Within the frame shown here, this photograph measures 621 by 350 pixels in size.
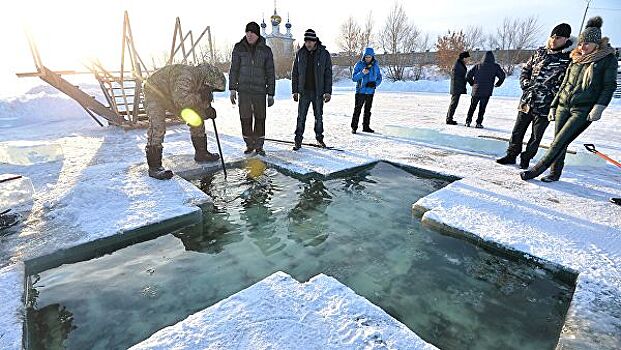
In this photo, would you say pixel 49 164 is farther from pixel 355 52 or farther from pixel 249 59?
pixel 355 52

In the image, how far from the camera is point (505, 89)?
19.8m

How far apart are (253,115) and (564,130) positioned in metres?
3.90

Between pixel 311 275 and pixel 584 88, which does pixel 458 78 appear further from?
pixel 311 275

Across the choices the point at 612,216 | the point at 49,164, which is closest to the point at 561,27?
the point at 612,216

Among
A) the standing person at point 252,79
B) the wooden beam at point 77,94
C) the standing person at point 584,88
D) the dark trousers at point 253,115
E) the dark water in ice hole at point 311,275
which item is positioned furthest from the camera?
the wooden beam at point 77,94

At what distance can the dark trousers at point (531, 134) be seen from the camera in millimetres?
3898

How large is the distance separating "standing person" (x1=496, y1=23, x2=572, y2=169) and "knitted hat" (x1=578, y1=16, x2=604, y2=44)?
1.02 ft

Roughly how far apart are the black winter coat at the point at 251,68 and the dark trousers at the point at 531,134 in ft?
11.0

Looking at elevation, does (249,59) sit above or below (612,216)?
above

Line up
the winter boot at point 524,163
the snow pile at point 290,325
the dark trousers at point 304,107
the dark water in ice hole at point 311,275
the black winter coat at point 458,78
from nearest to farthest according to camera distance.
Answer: the snow pile at point 290,325, the dark water in ice hole at point 311,275, the winter boot at point 524,163, the dark trousers at point 304,107, the black winter coat at point 458,78

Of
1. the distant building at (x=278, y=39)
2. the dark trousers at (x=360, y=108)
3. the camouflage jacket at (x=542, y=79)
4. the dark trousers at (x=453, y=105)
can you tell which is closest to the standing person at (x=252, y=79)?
A: the dark trousers at (x=360, y=108)

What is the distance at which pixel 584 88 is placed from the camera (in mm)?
3227

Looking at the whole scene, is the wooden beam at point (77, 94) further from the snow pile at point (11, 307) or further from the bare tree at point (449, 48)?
the bare tree at point (449, 48)

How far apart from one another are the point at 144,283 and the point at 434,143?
511 centimetres
